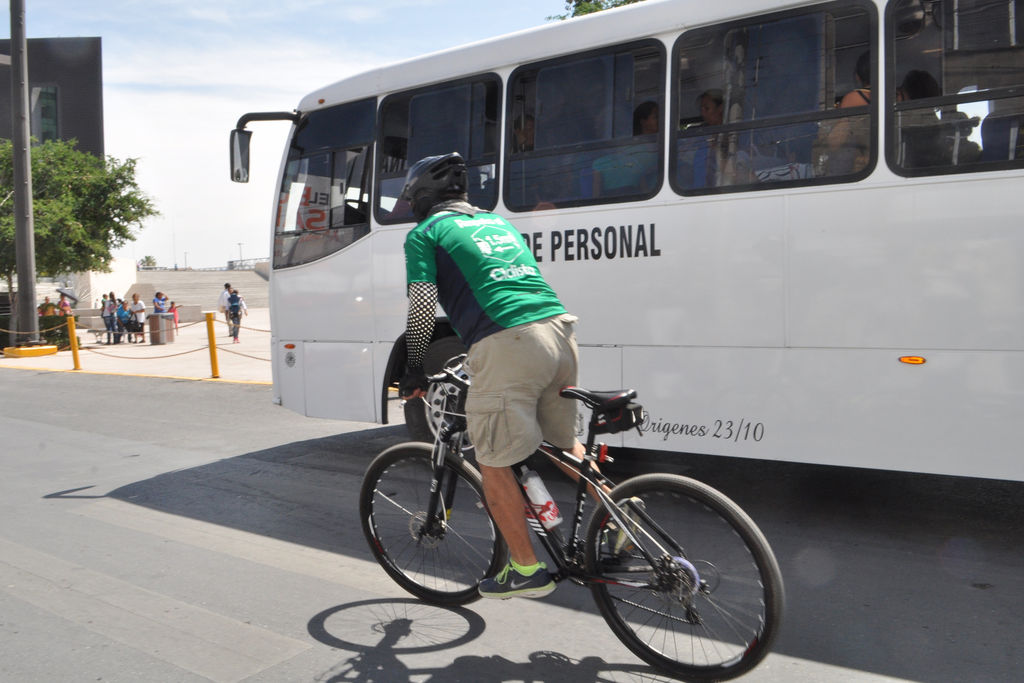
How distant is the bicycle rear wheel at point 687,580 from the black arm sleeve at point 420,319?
96cm

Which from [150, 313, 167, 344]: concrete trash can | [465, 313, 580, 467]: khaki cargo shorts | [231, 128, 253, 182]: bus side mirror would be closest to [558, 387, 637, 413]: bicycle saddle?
[465, 313, 580, 467]: khaki cargo shorts

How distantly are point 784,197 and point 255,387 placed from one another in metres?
9.88

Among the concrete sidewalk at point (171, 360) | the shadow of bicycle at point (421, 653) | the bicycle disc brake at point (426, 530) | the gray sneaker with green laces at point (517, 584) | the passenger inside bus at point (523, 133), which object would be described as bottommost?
the shadow of bicycle at point (421, 653)

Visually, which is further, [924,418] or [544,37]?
[544,37]

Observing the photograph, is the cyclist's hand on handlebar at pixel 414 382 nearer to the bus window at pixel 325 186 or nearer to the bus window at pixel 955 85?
the bus window at pixel 955 85

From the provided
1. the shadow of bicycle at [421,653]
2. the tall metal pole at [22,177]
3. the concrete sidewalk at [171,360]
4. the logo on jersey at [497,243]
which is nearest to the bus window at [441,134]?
the logo on jersey at [497,243]

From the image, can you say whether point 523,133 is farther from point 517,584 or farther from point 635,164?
point 517,584

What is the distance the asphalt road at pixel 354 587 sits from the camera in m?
3.50

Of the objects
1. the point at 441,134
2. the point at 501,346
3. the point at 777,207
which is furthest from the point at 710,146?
the point at 501,346

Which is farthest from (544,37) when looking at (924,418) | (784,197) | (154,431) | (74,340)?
(74,340)

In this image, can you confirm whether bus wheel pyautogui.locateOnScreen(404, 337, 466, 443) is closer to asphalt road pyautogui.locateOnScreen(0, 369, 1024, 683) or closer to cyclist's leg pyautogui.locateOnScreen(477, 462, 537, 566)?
asphalt road pyautogui.locateOnScreen(0, 369, 1024, 683)

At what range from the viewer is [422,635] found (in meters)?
3.79

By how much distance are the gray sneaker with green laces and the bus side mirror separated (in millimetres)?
5336

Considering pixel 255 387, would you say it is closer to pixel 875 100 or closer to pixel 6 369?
pixel 6 369
